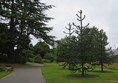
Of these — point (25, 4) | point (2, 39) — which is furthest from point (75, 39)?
point (25, 4)

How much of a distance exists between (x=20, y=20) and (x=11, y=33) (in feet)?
10.3

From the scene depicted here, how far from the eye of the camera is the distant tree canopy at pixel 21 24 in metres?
51.1

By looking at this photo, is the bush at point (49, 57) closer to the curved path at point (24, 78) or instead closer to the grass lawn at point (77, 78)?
the curved path at point (24, 78)

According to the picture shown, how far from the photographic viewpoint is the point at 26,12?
174 feet

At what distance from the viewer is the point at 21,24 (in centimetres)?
5334

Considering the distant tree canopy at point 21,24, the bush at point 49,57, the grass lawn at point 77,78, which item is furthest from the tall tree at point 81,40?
the bush at point 49,57

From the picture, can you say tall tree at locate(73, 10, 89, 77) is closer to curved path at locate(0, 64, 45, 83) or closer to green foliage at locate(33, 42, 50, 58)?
curved path at locate(0, 64, 45, 83)

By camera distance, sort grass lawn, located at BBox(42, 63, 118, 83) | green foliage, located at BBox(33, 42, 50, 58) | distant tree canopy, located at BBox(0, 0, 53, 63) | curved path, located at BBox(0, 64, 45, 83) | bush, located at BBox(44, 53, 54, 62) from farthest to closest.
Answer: bush, located at BBox(44, 53, 54, 62) → green foliage, located at BBox(33, 42, 50, 58) → distant tree canopy, located at BBox(0, 0, 53, 63) → grass lawn, located at BBox(42, 63, 118, 83) → curved path, located at BBox(0, 64, 45, 83)

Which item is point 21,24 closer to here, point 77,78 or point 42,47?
point 42,47

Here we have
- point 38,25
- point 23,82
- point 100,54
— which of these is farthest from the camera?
point 38,25

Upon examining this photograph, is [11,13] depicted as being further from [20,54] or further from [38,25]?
[20,54]

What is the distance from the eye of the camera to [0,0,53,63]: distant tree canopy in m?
51.1

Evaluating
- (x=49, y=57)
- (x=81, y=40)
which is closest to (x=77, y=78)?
(x=81, y=40)

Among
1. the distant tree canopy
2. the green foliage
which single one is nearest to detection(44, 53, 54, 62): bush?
the green foliage
